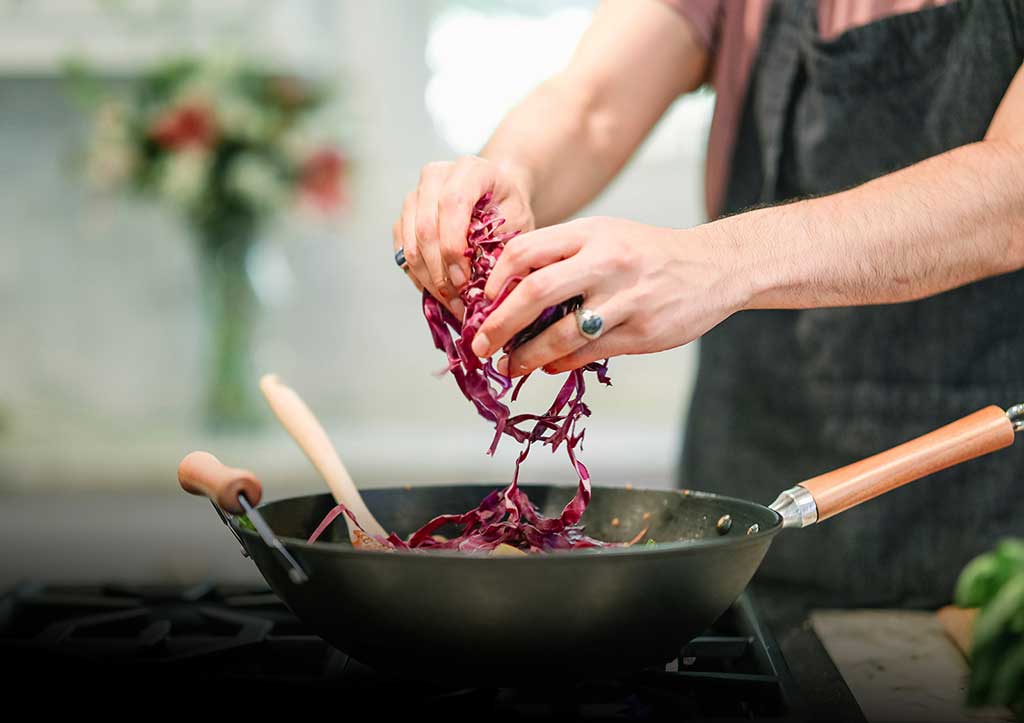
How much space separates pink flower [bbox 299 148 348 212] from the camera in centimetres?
244

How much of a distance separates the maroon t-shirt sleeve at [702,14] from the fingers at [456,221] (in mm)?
575

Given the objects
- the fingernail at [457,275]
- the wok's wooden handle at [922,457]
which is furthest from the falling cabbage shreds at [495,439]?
the wok's wooden handle at [922,457]

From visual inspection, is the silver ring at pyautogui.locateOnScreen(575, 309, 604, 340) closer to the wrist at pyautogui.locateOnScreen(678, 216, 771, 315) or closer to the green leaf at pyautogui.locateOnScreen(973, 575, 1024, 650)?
the wrist at pyautogui.locateOnScreen(678, 216, 771, 315)

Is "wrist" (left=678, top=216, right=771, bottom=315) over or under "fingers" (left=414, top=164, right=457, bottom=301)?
under

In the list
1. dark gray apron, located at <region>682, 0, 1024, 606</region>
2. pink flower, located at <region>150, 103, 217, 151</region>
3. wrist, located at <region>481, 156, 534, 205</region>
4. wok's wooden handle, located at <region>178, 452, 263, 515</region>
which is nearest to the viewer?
wok's wooden handle, located at <region>178, 452, 263, 515</region>

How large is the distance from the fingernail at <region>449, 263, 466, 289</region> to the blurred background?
1391 millimetres

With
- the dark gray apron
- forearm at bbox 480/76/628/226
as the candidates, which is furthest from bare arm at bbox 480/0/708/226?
the dark gray apron

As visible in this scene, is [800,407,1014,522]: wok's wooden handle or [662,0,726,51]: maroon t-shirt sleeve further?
[662,0,726,51]: maroon t-shirt sleeve

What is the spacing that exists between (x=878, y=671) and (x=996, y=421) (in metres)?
0.24

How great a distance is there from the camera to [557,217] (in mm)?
1377

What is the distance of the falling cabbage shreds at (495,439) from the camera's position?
0.93 meters

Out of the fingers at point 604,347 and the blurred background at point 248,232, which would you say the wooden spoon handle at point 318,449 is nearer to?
the fingers at point 604,347

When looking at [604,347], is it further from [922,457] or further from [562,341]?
[922,457]

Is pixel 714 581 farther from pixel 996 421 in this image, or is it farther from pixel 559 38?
pixel 559 38
